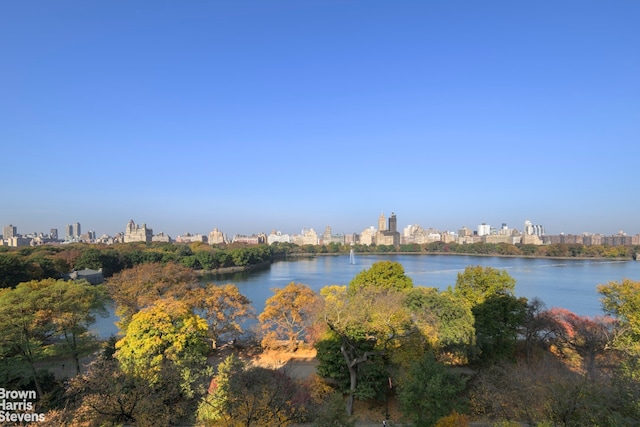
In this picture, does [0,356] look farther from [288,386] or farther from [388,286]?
[388,286]

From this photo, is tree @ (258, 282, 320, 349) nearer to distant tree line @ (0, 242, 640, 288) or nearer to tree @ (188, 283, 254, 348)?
tree @ (188, 283, 254, 348)

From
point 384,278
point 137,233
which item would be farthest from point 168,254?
point 137,233

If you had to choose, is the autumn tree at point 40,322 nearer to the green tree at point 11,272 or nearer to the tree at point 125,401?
the tree at point 125,401

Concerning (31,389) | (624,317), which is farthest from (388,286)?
(31,389)

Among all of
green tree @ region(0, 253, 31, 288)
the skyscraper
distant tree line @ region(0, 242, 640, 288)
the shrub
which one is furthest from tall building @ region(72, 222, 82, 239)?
the shrub

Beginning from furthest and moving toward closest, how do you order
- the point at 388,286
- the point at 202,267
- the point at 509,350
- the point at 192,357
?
the point at 202,267 < the point at 388,286 < the point at 509,350 < the point at 192,357

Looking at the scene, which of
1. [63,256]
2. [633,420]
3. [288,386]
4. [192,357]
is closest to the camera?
[633,420]
